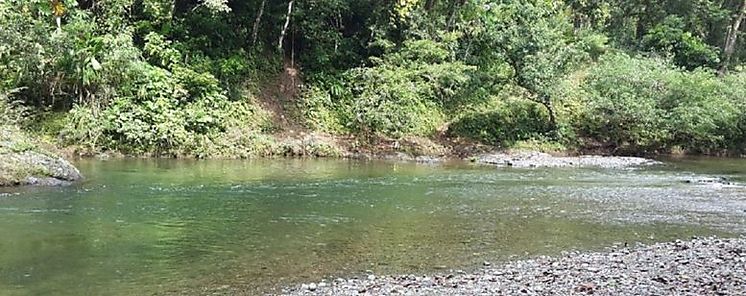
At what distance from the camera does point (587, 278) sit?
898 centimetres

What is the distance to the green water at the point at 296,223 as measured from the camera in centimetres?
967

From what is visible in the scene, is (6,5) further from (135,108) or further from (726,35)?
(726,35)

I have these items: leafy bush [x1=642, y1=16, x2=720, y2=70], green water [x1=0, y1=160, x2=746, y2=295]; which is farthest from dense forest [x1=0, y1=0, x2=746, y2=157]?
leafy bush [x1=642, y1=16, x2=720, y2=70]

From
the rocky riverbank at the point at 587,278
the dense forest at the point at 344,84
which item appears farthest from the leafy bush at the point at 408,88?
the rocky riverbank at the point at 587,278

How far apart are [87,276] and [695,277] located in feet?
25.2

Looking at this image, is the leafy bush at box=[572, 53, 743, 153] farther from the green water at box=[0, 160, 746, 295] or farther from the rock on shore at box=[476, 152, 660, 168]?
the green water at box=[0, 160, 746, 295]

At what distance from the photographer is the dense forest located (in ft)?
86.5

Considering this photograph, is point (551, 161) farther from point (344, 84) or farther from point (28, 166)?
point (28, 166)

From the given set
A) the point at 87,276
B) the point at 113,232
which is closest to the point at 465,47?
the point at 113,232

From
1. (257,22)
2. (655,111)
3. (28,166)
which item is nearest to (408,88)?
(257,22)

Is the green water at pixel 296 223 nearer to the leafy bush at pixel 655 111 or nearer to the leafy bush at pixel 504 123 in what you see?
the leafy bush at pixel 504 123

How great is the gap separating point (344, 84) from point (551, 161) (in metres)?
10.3

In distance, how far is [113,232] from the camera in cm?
1210

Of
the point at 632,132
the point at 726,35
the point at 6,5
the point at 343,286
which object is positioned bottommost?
the point at 343,286
